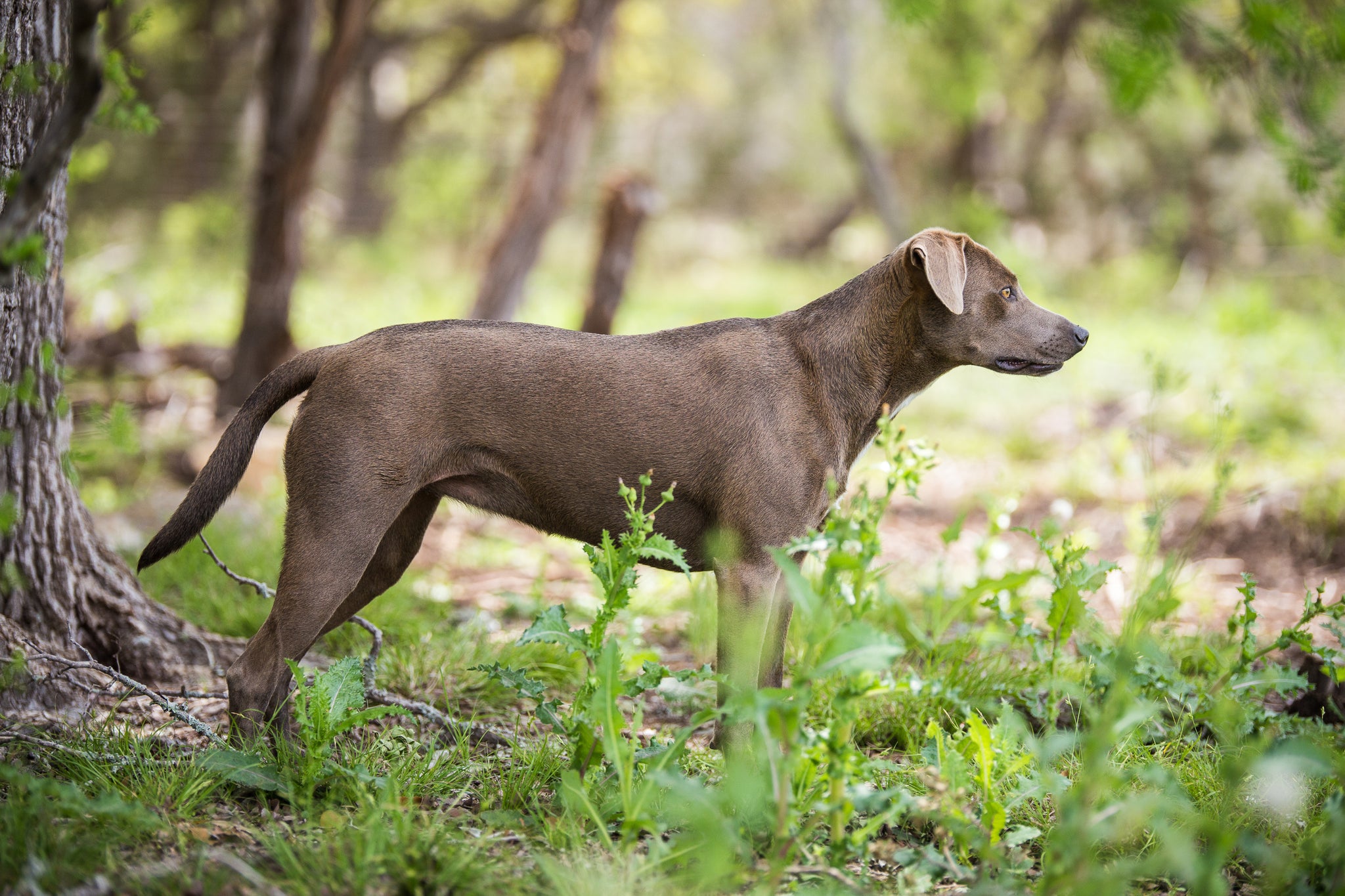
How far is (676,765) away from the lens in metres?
2.99

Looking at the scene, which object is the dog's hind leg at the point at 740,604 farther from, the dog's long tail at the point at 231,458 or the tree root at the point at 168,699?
the dog's long tail at the point at 231,458

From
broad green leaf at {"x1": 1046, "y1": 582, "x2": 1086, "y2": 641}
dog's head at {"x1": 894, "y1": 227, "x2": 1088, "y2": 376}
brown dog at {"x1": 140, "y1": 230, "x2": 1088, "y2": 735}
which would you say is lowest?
broad green leaf at {"x1": 1046, "y1": 582, "x2": 1086, "y2": 641}

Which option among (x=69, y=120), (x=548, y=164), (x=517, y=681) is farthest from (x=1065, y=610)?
(x=548, y=164)

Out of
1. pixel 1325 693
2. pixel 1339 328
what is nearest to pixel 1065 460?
pixel 1325 693

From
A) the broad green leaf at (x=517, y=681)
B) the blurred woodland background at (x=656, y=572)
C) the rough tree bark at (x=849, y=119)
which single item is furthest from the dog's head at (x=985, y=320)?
the rough tree bark at (x=849, y=119)

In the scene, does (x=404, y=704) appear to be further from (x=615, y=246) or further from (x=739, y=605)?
(x=615, y=246)

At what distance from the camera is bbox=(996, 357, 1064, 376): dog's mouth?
368 centimetres

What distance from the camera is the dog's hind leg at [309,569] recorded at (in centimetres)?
309

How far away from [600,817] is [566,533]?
1.03m

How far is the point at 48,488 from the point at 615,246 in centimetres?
488

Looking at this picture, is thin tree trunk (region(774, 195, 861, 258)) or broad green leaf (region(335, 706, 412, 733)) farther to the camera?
thin tree trunk (region(774, 195, 861, 258))

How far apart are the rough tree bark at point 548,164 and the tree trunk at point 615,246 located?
0.79m

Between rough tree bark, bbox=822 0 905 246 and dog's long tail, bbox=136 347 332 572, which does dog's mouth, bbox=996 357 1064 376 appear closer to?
dog's long tail, bbox=136 347 332 572

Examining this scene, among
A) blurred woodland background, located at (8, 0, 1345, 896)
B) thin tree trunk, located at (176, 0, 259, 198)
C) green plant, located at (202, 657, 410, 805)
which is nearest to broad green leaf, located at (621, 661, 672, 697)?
blurred woodland background, located at (8, 0, 1345, 896)
